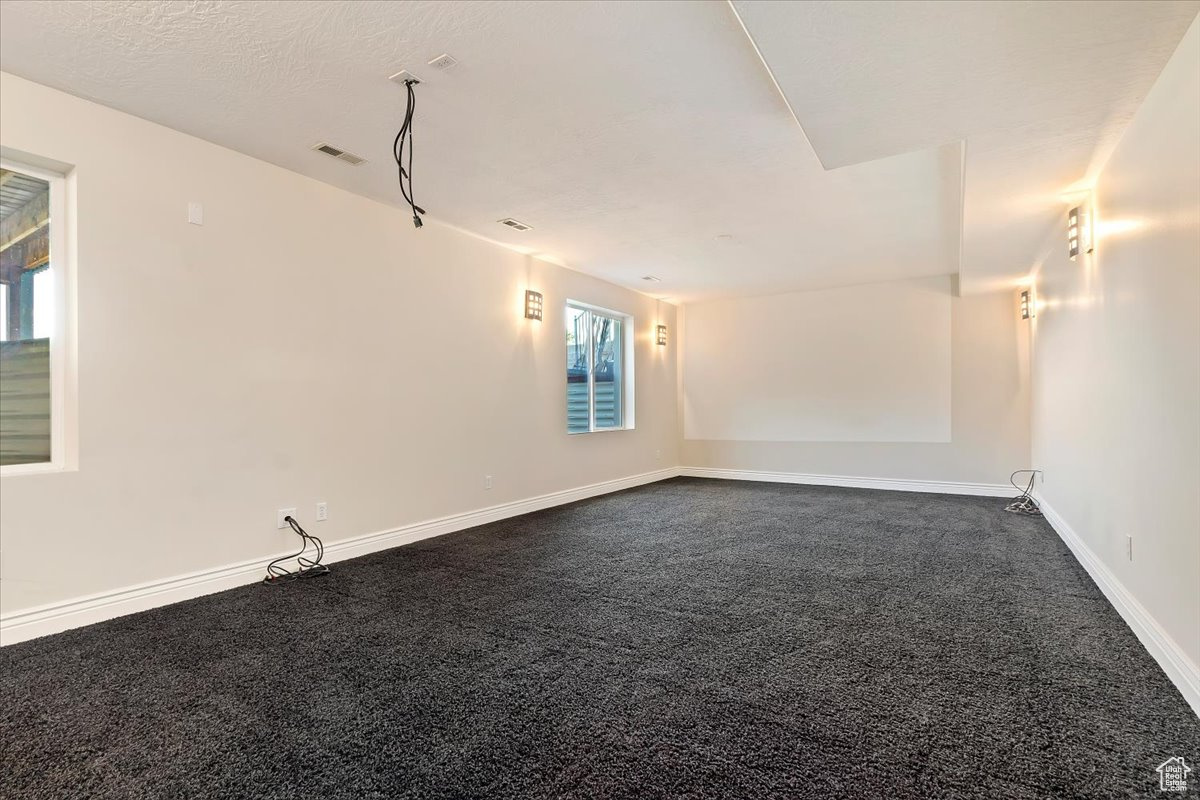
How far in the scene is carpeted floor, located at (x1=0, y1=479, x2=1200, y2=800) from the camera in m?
1.45

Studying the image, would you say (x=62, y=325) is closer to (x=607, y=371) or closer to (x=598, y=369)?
(x=598, y=369)

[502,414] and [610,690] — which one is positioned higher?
[502,414]

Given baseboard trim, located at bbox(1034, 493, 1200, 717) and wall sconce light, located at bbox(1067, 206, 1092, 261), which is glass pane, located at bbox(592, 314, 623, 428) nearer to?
wall sconce light, located at bbox(1067, 206, 1092, 261)

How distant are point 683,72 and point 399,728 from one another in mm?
2641

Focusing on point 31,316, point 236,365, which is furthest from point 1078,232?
point 31,316

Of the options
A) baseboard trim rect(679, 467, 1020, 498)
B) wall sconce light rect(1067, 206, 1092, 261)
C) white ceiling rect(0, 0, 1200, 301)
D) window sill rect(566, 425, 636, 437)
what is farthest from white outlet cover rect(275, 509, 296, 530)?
baseboard trim rect(679, 467, 1020, 498)

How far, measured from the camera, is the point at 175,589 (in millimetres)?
2830

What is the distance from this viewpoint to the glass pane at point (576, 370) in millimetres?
5836

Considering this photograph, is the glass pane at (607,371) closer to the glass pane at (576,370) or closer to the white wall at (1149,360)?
the glass pane at (576,370)

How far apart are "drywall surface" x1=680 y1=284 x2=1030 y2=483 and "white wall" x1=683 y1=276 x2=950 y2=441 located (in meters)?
0.02

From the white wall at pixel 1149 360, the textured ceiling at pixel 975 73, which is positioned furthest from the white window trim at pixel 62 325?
the white wall at pixel 1149 360

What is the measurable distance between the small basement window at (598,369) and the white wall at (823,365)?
52.1 inches

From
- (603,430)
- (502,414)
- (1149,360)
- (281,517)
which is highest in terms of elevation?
(1149,360)

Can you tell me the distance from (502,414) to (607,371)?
6.85 ft
